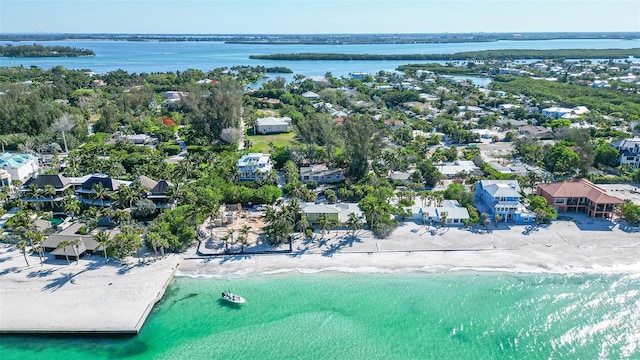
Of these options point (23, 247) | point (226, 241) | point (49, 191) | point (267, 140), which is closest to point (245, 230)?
point (226, 241)

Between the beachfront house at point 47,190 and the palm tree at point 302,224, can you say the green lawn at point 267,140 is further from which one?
the palm tree at point 302,224

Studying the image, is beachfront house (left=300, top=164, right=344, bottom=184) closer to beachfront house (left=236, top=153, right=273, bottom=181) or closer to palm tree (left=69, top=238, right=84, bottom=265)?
beachfront house (left=236, top=153, right=273, bottom=181)

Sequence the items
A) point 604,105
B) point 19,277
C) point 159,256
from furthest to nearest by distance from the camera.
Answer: point 604,105
point 159,256
point 19,277

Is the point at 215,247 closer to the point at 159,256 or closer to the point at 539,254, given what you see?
the point at 159,256

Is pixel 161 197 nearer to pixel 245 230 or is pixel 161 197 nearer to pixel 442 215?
pixel 245 230

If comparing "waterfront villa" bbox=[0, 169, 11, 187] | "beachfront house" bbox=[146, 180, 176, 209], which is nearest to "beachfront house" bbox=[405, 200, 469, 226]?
"beachfront house" bbox=[146, 180, 176, 209]

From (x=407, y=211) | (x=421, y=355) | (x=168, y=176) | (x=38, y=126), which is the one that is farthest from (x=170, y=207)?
(x=38, y=126)
